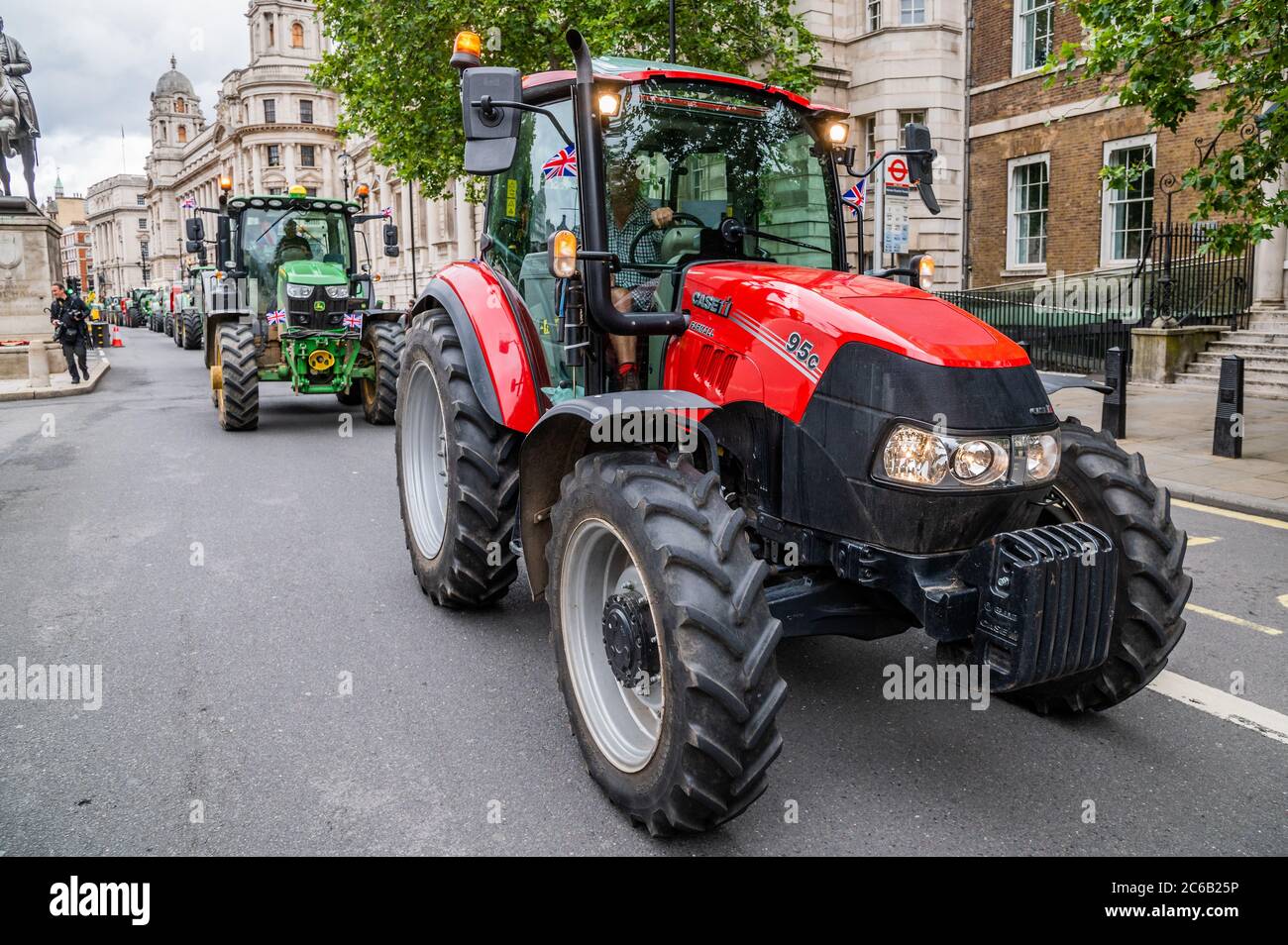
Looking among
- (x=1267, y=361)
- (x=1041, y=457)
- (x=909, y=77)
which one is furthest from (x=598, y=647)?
(x=909, y=77)

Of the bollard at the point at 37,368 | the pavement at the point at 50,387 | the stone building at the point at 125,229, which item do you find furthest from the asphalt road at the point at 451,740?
the stone building at the point at 125,229

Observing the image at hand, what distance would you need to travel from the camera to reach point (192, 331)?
32625 millimetres

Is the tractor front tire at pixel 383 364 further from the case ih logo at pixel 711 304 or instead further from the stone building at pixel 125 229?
the stone building at pixel 125 229

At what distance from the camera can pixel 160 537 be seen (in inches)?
294

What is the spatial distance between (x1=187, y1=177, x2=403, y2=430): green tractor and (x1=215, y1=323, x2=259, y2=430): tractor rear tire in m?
0.01

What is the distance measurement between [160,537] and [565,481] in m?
5.02

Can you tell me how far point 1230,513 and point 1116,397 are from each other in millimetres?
3683

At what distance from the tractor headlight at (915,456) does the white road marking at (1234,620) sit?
3240mm

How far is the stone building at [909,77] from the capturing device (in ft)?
79.9

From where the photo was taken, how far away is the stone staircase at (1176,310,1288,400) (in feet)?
48.0

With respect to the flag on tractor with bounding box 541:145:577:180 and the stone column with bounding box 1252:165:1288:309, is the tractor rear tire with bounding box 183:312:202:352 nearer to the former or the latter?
the stone column with bounding box 1252:165:1288:309

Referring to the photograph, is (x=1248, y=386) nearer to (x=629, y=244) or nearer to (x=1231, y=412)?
(x=1231, y=412)
